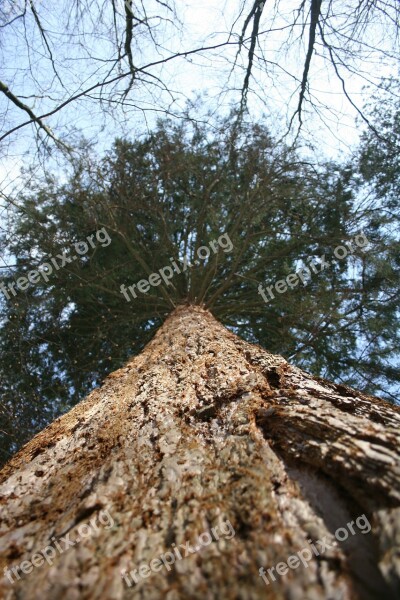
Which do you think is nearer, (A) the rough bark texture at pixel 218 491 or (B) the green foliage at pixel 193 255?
(A) the rough bark texture at pixel 218 491

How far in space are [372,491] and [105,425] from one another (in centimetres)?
89

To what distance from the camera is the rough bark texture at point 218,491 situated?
58 cm

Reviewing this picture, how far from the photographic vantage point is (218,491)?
815 mm

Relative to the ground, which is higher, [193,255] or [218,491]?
[193,255]

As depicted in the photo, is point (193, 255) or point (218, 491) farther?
point (193, 255)

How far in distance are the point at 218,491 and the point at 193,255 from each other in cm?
416

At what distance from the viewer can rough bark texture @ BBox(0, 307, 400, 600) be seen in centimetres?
58

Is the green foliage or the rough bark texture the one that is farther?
the green foliage

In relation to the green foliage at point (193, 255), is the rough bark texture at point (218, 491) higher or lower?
lower

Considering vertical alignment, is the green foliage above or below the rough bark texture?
above

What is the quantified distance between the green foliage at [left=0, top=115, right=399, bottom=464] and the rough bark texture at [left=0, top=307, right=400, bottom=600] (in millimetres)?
2941

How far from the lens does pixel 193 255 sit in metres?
4.85

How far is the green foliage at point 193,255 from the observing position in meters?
4.18

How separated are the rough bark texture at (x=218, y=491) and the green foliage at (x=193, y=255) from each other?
294 cm
